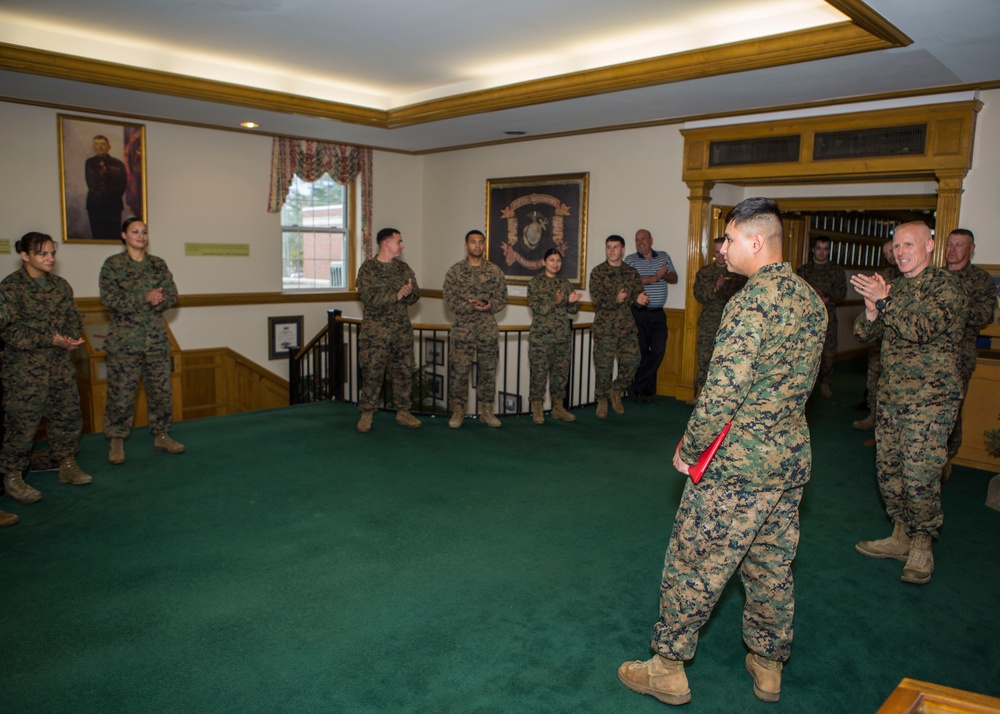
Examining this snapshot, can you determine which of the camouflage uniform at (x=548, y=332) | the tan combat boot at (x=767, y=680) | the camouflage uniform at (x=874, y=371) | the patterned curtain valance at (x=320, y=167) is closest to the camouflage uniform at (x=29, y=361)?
the camouflage uniform at (x=548, y=332)

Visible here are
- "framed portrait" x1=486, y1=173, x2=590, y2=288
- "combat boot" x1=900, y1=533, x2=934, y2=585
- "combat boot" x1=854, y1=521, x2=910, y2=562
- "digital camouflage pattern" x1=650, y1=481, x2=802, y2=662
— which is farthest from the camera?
"framed portrait" x1=486, y1=173, x2=590, y2=288

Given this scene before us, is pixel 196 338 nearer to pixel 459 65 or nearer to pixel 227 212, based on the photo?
pixel 227 212

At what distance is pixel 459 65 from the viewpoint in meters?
6.70

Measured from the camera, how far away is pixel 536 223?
8.95 metres

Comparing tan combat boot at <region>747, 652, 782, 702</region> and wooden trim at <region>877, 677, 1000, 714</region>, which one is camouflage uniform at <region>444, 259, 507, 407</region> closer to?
tan combat boot at <region>747, 652, 782, 702</region>

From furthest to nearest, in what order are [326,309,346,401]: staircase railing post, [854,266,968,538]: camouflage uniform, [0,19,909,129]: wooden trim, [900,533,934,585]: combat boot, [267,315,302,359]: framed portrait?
[267,315,302,359]: framed portrait < [326,309,346,401]: staircase railing post < [0,19,909,129]: wooden trim < [900,533,934,585]: combat boot < [854,266,968,538]: camouflage uniform

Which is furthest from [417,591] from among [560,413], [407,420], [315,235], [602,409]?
[315,235]

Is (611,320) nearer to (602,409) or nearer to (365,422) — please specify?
(602,409)

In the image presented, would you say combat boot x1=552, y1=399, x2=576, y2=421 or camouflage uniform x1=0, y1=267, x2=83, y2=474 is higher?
camouflage uniform x1=0, y1=267, x2=83, y2=474

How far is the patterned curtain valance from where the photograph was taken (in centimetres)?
895

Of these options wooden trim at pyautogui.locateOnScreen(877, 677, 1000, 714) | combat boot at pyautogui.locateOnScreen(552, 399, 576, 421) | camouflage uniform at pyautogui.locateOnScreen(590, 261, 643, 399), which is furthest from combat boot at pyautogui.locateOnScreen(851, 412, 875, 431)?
wooden trim at pyautogui.locateOnScreen(877, 677, 1000, 714)

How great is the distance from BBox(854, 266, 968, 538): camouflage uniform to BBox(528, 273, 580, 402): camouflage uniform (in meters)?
3.10

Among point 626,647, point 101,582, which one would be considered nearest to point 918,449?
point 626,647

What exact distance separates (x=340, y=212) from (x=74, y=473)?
6020mm
